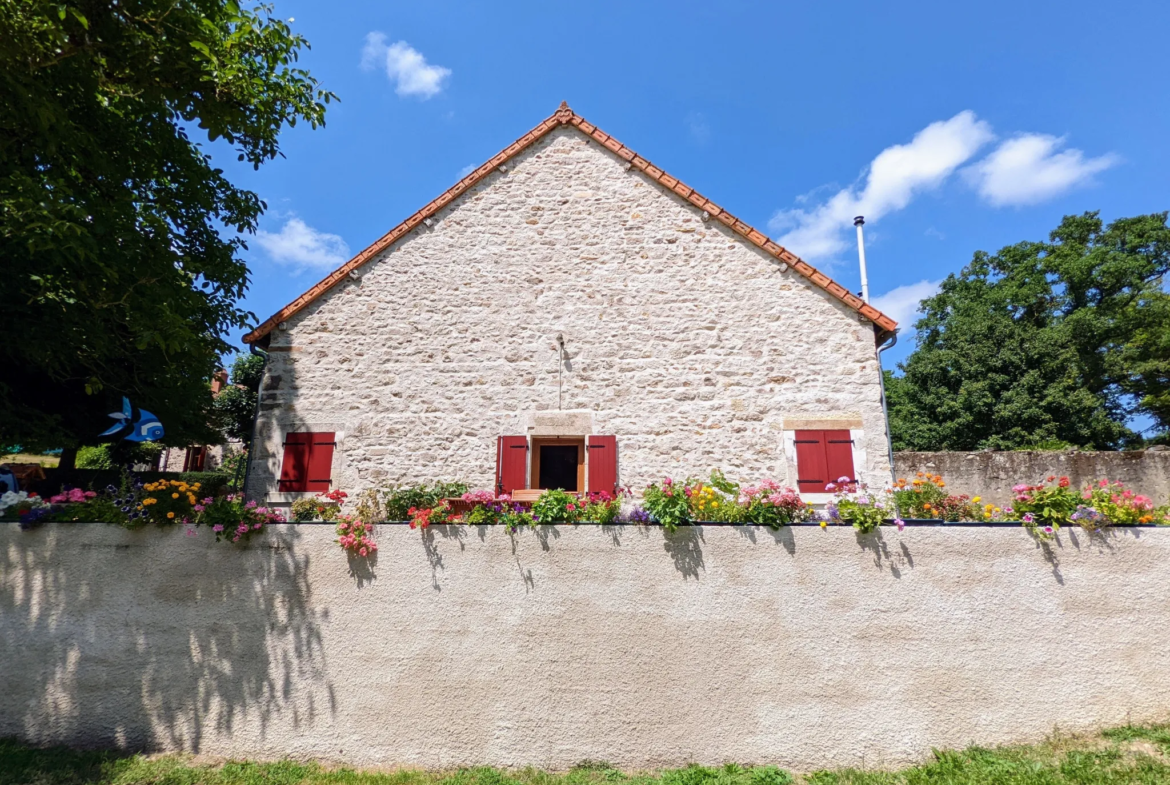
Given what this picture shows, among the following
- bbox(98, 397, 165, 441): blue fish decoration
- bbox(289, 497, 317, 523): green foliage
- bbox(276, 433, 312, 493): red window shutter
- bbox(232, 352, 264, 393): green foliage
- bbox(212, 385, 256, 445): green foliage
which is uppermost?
bbox(232, 352, 264, 393): green foliage

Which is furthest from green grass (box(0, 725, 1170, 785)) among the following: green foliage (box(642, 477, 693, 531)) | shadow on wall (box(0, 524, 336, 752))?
green foliage (box(642, 477, 693, 531))

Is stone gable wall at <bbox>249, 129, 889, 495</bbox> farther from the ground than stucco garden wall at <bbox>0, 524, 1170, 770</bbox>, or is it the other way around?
stone gable wall at <bbox>249, 129, 889, 495</bbox>

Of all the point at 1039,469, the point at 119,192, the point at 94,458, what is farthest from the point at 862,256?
the point at 94,458

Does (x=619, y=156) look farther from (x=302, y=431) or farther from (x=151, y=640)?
(x=151, y=640)

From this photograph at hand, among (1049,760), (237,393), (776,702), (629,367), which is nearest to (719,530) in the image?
(776,702)

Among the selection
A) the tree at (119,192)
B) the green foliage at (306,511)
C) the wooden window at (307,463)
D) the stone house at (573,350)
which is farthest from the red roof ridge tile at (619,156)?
the green foliage at (306,511)

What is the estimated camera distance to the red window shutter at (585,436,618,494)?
297 inches

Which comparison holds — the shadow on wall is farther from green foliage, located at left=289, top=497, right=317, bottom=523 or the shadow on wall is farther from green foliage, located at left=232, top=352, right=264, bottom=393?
green foliage, located at left=232, top=352, right=264, bottom=393

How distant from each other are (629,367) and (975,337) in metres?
15.5

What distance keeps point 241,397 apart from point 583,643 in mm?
13051

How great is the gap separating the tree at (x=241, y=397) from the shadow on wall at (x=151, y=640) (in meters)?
9.81

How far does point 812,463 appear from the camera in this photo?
7.40m

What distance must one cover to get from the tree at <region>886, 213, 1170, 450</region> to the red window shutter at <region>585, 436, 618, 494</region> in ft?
39.8

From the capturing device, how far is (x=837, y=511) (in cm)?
466
